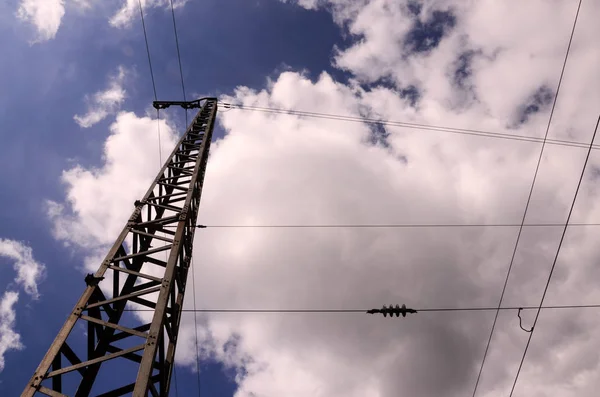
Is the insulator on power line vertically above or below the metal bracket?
below

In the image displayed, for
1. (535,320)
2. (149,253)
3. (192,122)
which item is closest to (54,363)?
(149,253)

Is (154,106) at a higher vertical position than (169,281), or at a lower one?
higher

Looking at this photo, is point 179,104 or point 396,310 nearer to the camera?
point 396,310

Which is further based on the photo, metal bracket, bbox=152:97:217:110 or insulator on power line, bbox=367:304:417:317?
metal bracket, bbox=152:97:217:110

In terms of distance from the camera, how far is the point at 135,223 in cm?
1012

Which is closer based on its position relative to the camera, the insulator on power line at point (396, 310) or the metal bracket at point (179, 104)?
the insulator on power line at point (396, 310)

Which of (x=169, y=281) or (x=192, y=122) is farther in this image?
(x=192, y=122)

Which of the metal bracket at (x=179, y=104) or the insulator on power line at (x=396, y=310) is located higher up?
the metal bracket at (x=179, y=104)

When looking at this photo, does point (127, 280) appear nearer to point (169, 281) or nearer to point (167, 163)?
point (169, 281)

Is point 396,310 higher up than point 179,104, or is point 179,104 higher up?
point 179,104

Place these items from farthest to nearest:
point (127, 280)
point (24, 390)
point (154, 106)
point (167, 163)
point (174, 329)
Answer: point (154, 106) → point (167, 163) → point (127, 280) → point (174, 329) → point (24, 390)

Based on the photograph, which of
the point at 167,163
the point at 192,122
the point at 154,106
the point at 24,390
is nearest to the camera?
the point at 24,390

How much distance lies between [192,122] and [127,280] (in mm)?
9991

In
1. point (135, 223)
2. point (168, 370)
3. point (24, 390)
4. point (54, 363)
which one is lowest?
point (24, 390)
